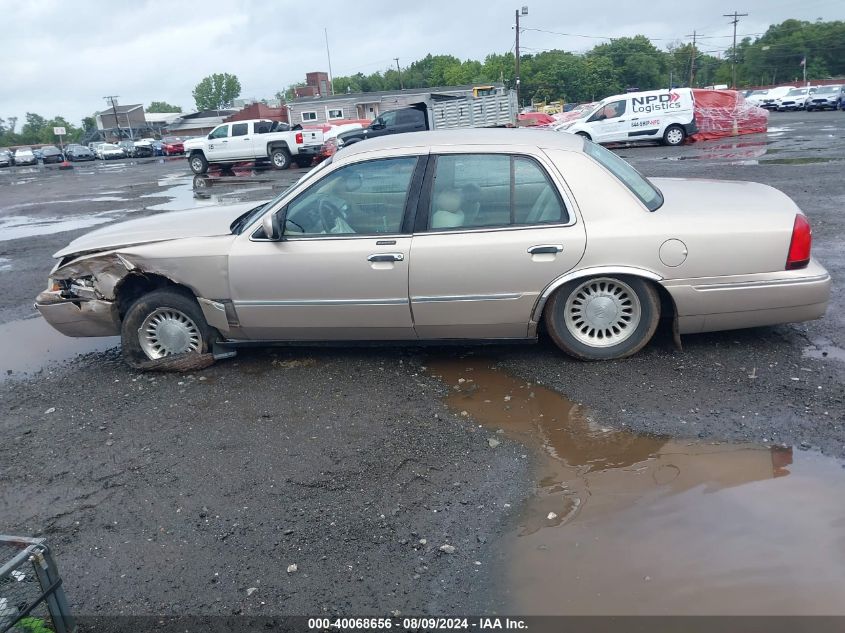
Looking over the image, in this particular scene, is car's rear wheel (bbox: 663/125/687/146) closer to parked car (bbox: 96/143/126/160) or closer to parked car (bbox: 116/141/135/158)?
parked car (bbox: 96/143/126/160)

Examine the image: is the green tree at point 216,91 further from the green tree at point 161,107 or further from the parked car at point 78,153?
the parked car at point 78,153

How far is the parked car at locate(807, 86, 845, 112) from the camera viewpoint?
42.0 metres

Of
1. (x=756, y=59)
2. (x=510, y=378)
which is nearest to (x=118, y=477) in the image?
(x=510, y=378)

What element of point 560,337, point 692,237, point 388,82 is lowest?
point 560,337

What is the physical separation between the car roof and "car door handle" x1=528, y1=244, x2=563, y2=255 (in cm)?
76

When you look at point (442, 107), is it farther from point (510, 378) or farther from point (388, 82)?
point (388, 82)

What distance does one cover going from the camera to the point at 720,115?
2464cm

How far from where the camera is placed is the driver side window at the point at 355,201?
183 inches

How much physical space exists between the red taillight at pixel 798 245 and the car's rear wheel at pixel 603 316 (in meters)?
→ 0.85

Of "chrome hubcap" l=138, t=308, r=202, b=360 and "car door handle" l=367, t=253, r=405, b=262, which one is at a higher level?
"car door handle" l=367, t=253, r=405, b=262

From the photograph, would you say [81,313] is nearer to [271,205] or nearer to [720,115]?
[271,205]

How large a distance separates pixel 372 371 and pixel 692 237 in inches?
92.6

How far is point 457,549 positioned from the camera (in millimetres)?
2980

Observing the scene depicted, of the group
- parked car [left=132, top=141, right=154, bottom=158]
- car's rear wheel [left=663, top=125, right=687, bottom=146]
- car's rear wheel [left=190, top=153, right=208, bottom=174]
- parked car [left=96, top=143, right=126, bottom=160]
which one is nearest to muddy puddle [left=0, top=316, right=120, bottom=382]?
car's rear wheel [left=190, top=153, right=208, bottom=174]
